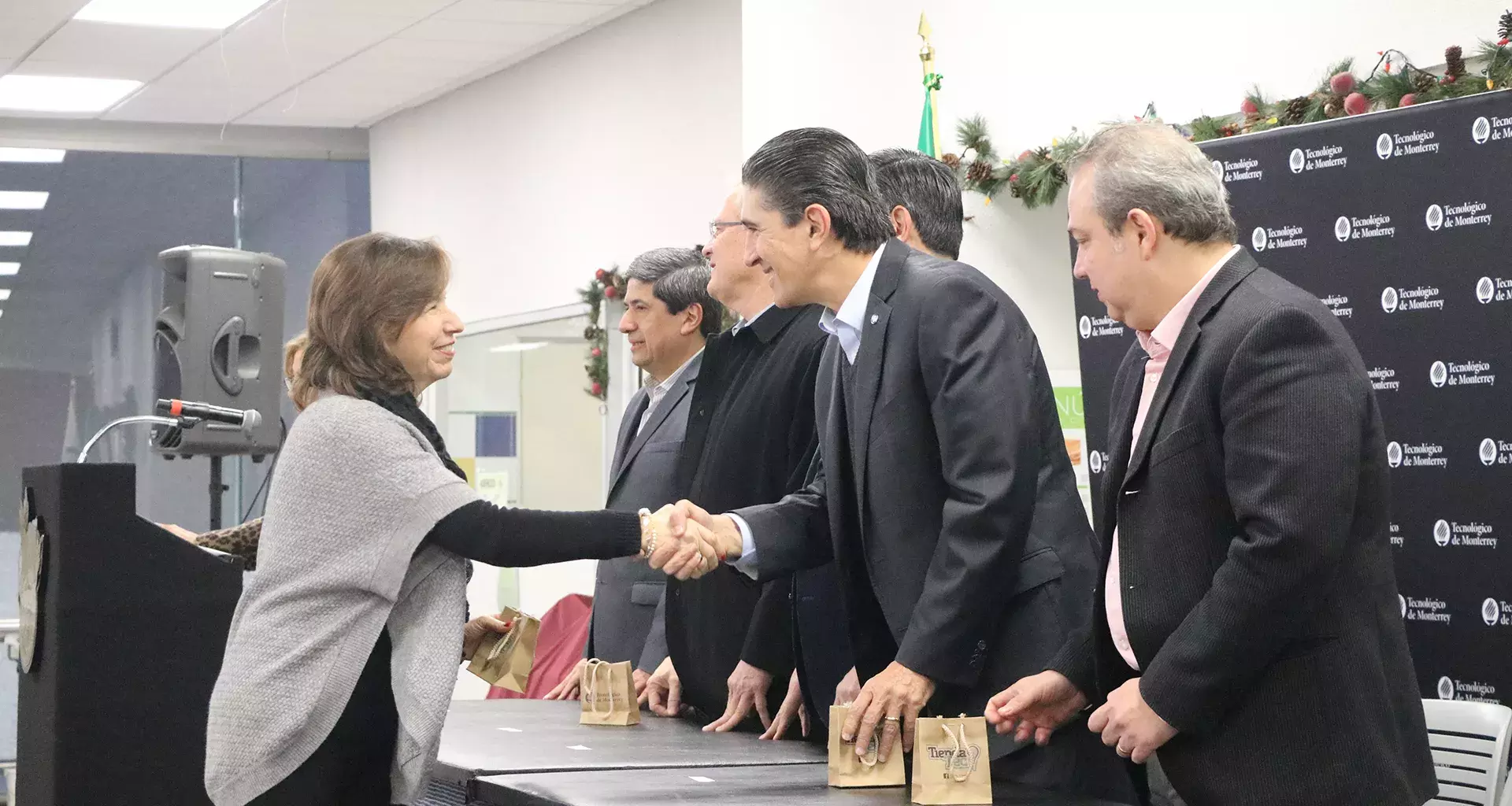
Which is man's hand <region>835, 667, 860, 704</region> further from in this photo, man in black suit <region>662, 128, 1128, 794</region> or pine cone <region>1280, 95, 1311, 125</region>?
pine cone <region>1280, 95, 1311, 125</region>

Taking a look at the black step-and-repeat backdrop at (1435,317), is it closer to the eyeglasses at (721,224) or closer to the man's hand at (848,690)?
the eyeglasses at (721,224)

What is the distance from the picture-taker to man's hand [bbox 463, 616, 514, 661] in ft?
8.14

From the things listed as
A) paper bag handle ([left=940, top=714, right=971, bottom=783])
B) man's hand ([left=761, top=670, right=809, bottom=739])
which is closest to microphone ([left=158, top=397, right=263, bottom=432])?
man's hand ([left=761, top=670, right=809, bottom=739])

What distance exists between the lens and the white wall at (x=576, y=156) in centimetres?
648

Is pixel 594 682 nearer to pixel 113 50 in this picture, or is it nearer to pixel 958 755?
pixel 958 755

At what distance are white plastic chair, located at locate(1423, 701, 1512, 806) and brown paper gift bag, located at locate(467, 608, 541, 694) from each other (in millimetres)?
1735

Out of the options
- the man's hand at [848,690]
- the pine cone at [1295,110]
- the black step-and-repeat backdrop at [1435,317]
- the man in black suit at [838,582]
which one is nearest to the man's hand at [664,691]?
the man in black suit at [838,582]

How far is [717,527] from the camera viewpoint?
240 centimetres

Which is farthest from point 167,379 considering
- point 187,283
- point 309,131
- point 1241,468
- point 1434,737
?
point 1241,468

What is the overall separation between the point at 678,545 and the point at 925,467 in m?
0.45

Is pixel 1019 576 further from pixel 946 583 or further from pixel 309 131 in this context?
pixel 309 131

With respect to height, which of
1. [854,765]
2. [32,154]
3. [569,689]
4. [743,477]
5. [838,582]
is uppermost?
[32,154]

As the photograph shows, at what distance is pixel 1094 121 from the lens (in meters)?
4.30

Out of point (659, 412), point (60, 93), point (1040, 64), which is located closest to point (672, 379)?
point (659, 412)
